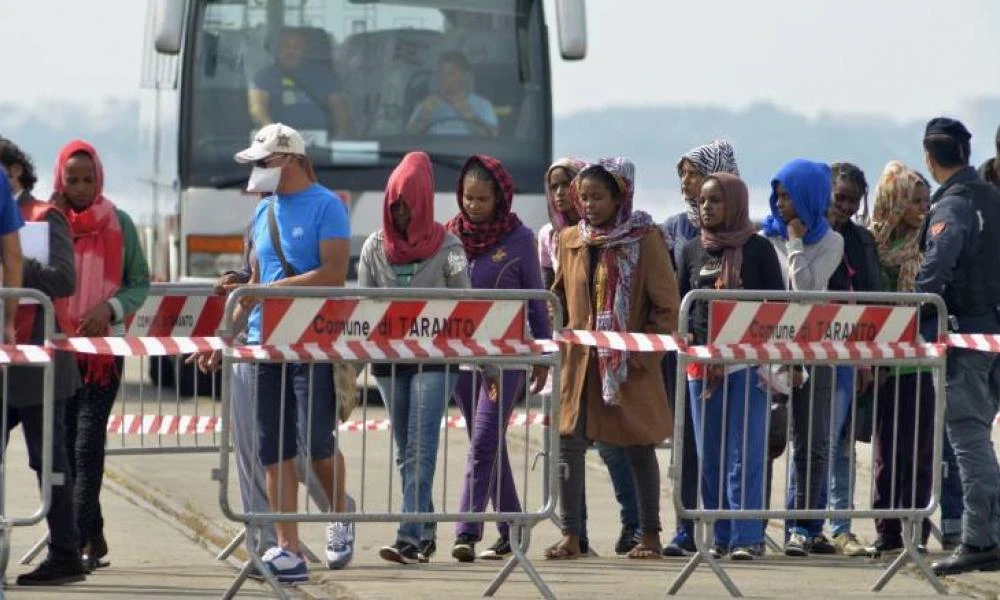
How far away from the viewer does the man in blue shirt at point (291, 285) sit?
29.1ft

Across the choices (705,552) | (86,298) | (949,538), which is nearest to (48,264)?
(86,298)

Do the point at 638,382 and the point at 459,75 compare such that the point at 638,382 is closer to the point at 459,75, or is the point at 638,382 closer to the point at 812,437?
the point at 812,437

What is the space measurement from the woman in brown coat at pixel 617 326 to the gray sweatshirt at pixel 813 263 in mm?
593

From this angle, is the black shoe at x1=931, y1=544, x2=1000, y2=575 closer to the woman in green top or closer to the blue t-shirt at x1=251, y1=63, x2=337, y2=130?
the woman in green top

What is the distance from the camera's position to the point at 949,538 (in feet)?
34.4

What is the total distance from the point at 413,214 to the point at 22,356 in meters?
1.81

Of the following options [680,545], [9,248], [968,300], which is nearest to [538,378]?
[680,545]

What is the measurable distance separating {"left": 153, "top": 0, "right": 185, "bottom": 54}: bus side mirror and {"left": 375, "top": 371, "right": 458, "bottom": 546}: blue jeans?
8714mm

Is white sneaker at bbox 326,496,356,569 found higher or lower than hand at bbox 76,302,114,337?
lower

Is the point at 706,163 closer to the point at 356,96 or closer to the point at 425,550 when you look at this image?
the point at 425,550

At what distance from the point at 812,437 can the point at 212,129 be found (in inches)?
369

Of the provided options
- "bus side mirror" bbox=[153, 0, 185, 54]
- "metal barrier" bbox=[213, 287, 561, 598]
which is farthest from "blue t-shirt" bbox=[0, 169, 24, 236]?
"bus side mirror" bbox=[153, 0, 185, 54]

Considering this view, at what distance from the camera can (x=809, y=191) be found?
10086mm

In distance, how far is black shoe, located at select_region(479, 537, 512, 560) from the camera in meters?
10.0
